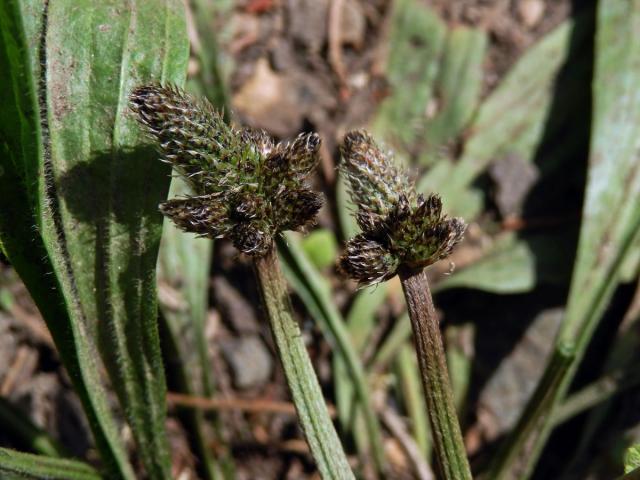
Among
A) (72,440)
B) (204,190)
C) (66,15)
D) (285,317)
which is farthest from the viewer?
(72,440)

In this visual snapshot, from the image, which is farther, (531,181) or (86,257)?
(531,181)

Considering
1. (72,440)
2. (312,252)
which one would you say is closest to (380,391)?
(312,252)

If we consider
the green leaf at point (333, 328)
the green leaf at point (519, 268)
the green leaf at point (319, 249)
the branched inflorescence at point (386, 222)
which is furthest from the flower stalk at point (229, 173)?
the green leaf at point (519, 268)

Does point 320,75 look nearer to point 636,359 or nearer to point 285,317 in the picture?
point 636,359

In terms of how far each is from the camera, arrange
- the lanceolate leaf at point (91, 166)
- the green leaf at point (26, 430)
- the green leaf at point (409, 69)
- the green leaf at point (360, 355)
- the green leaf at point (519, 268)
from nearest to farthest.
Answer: the lanceolate leaf at point (91, 166)
the green leaf at point (26, 430)
the green leaf at point (360, 355)
the green leaf at point (519, 268)
the green leaf at point (409, 69)

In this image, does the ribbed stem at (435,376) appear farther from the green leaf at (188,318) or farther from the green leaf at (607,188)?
the green leaf at (188,318)

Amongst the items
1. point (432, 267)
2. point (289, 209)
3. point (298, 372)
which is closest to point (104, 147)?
point (289, 209)

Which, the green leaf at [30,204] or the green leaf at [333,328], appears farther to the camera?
the green leaf at [333,328]
